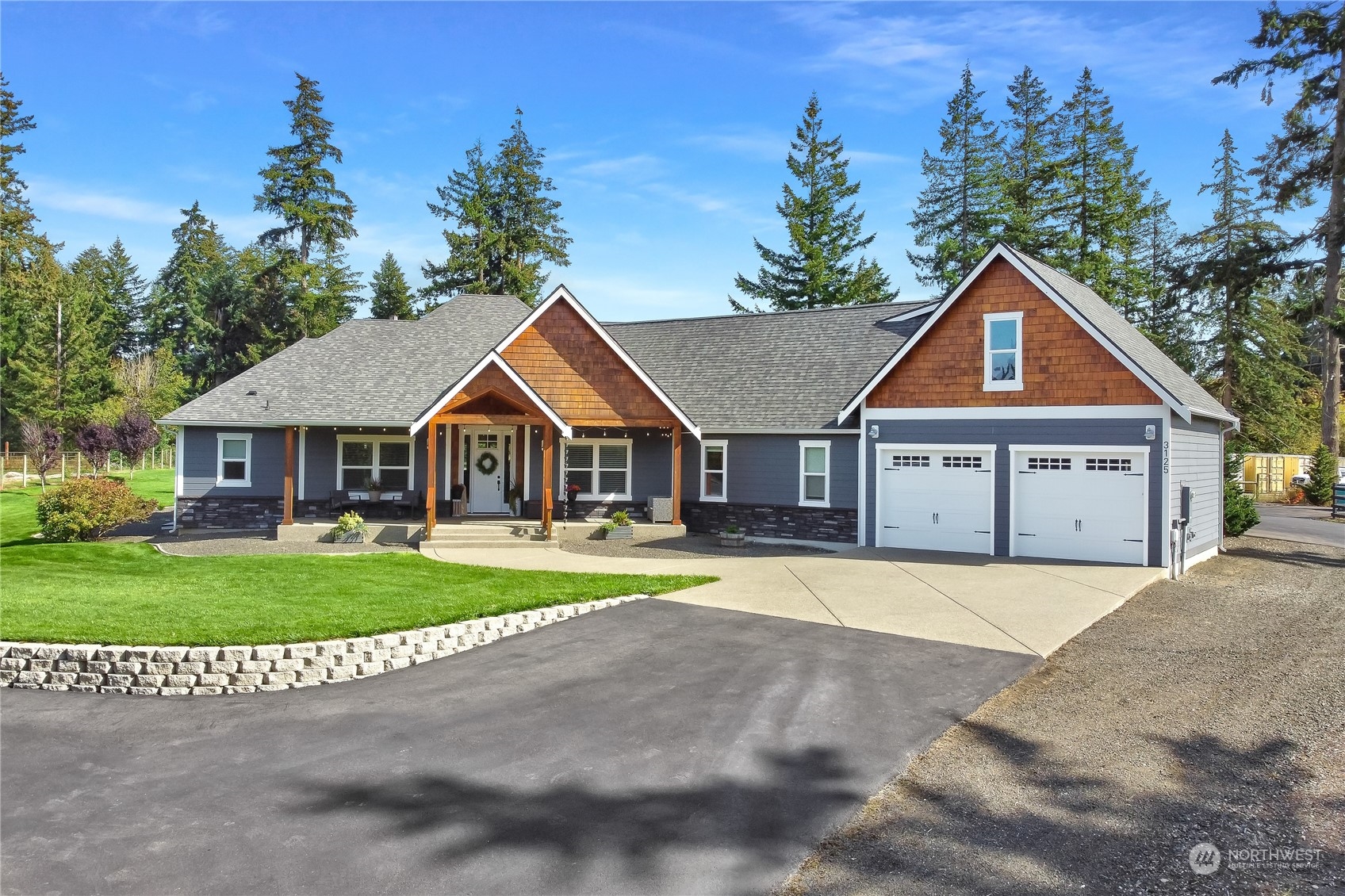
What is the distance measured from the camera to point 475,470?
2189 cm

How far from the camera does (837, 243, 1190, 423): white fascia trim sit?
1556 cm

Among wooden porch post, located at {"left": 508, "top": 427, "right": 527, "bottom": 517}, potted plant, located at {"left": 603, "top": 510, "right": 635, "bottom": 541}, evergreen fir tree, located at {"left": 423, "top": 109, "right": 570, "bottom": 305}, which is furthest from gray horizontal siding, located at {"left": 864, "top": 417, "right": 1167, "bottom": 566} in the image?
evergreen fir tree, located at {"left": 423, "top": 109, "right": 570, "bottom": 305}

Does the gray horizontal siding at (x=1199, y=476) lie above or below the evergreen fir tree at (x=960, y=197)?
below

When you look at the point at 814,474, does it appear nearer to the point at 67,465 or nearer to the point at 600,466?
the point at 600,466

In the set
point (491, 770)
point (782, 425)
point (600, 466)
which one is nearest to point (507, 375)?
point (600, 466)

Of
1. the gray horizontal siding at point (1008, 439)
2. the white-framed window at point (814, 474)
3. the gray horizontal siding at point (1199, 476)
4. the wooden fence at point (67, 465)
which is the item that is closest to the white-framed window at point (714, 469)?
the white-framed window at point (814, 474)

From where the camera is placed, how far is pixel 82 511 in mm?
19406

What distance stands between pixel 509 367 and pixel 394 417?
3.60m

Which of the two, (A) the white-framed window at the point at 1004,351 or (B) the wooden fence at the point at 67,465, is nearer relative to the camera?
(A) the white-framed window at the point at 1004,351

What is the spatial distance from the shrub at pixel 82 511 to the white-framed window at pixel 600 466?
10936 millimetres

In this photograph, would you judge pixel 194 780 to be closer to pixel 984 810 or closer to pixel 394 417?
pixel 984 810

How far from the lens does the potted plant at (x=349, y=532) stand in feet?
63.2

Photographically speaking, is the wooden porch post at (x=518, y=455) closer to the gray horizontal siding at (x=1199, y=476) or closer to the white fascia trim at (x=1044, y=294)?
the white fascia trim at (x=1044, y=294)

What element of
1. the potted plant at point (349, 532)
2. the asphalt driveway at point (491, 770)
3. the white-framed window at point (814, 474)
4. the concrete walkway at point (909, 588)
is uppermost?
the white-framed window at point (814, 474)
